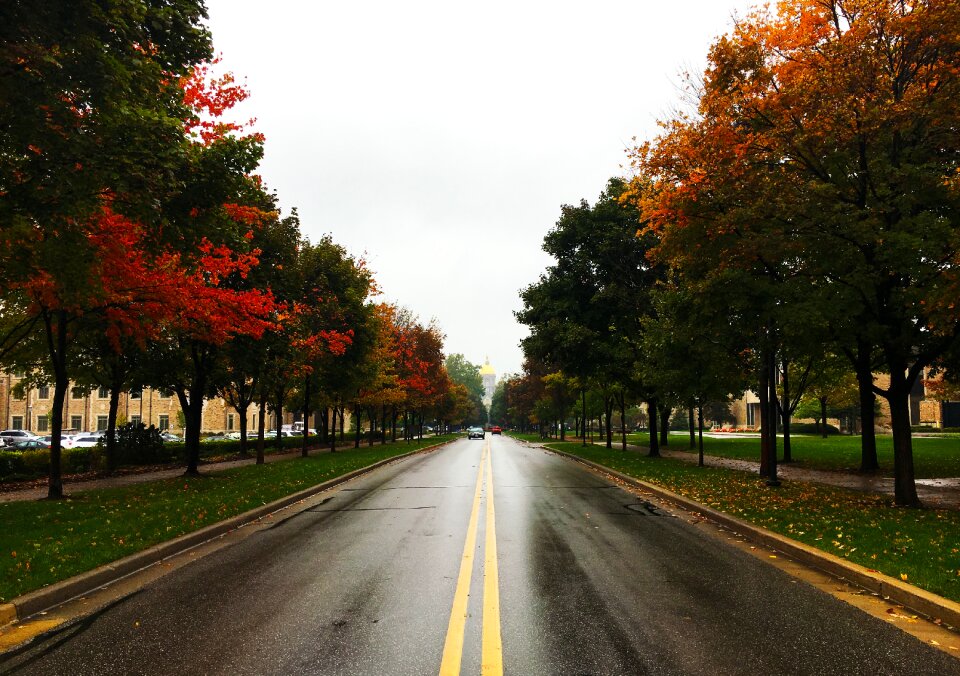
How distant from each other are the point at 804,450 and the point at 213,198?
96.0 feet

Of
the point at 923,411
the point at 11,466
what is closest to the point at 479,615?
the point at 11,466

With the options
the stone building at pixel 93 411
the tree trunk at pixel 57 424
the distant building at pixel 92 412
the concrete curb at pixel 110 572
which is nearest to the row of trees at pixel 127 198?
the tree trunk at pixel 57 424

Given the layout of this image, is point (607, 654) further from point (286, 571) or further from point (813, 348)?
point (813, 348)

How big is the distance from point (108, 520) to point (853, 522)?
484 inches

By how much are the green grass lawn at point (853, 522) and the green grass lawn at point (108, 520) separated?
9031 millimetres

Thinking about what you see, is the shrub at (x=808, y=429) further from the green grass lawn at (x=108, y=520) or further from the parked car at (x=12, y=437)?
the parked car at (x=12, y=437)

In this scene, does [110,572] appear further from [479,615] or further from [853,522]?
[853,522]

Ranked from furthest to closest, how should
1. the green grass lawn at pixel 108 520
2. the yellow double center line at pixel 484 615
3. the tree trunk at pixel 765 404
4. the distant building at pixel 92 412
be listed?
1. the distant building at pixel 92 412
2. the tree trunk at pixel 765 404
3. the green grass lawn at pixel 108 520
4. the yellow double center line at pixel 484 615

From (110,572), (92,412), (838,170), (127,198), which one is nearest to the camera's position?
(110,572)

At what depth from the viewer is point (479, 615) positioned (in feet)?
18.0

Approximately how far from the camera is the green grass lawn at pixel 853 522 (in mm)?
6895

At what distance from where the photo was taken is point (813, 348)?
12.8 metres

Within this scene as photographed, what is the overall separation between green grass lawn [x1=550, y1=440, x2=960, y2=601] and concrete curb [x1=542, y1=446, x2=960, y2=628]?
18 centimetres

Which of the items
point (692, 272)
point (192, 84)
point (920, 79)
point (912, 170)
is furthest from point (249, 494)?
point (920, 79)
